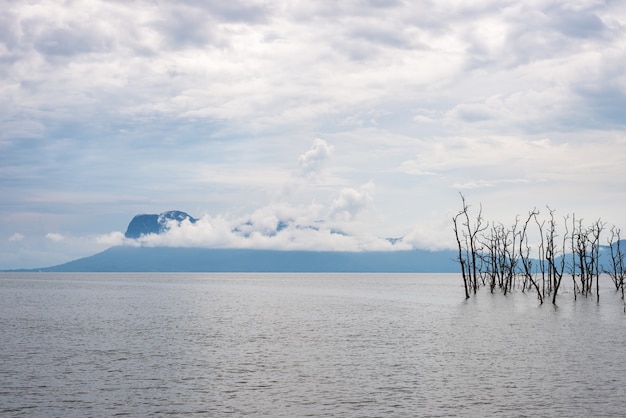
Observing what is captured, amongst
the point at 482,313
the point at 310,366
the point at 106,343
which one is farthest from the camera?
the point at 482,313

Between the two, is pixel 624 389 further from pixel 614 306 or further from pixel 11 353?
pixel 614 306

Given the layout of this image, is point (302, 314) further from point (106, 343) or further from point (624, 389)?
point (624, 389)

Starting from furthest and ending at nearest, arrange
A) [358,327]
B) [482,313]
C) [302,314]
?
[302,314] < [482,313] < [358,327]

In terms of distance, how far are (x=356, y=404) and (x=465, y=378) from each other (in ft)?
27.3

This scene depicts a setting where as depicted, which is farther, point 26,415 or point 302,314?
point 302,314

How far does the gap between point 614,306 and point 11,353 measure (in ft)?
256

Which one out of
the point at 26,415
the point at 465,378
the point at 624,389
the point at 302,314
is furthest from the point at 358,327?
the point at 26,415

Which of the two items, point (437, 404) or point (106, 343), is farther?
point (106, 343)

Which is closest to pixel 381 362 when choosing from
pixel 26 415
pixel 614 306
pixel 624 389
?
pixel 624 389

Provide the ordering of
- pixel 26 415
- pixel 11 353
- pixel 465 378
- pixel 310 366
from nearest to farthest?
1. pixel 26 415
2. pixel 465 378
3. pixel 310 366
4. pixel 11 353

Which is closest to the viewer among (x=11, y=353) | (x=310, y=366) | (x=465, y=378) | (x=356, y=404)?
(x=356, y=404)

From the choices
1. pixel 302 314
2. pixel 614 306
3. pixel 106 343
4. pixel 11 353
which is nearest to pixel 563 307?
pixel 614 306

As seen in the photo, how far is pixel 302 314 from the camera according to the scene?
81.0m

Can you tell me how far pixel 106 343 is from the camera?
48.3 meters
